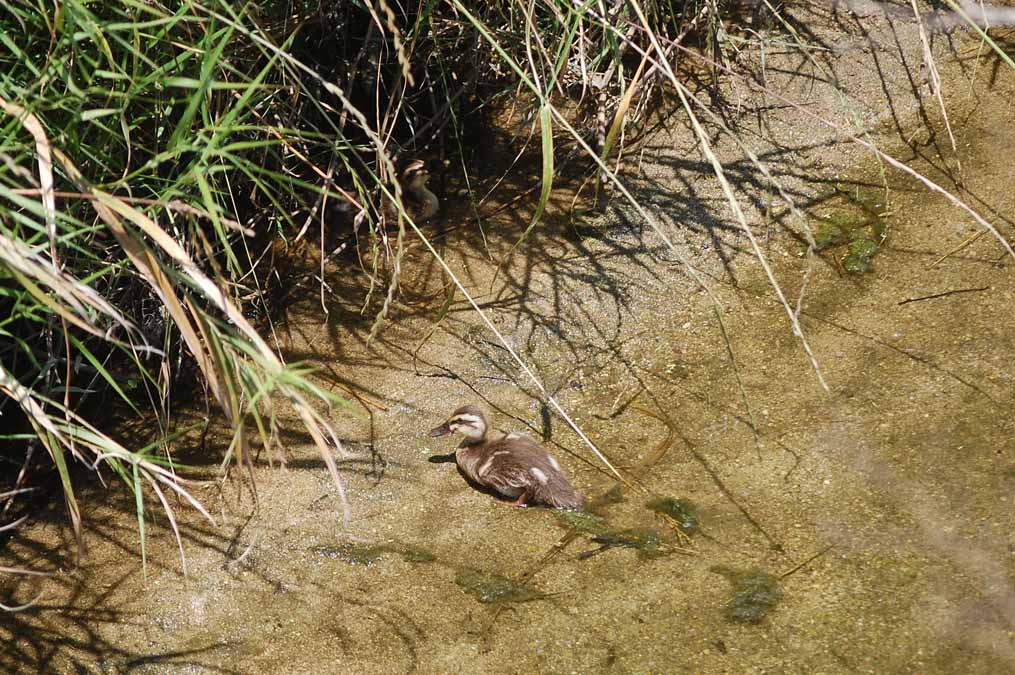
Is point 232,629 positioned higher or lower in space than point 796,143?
lower

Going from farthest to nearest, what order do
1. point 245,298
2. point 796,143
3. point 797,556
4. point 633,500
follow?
point 796,143 < point 245,298 < point 633,500 < point 797,556

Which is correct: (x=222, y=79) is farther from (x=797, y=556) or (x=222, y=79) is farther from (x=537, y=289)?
(x=797, y=556)

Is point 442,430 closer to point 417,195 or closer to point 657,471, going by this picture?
point 657,471

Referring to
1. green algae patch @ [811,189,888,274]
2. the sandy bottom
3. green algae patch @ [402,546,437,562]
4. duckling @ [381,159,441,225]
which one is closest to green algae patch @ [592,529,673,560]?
the sandy bottom

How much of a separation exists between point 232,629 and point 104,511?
561 millimetres

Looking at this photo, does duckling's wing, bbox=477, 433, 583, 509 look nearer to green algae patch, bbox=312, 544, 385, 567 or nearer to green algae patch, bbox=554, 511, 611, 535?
green algae patch, bbox=554, 511, 611, 535

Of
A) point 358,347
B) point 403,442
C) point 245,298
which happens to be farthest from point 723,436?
point 245,298

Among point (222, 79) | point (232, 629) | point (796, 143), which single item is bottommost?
point (232, 629)

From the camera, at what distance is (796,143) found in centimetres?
352

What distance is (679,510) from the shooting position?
263 cm

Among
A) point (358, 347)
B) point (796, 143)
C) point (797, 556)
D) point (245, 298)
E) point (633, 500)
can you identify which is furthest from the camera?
point (796, 143)

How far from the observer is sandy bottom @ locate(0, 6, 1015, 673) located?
2.35m

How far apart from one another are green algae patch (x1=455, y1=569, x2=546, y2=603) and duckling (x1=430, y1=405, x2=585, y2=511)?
26 cm

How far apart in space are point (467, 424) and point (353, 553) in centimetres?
49
